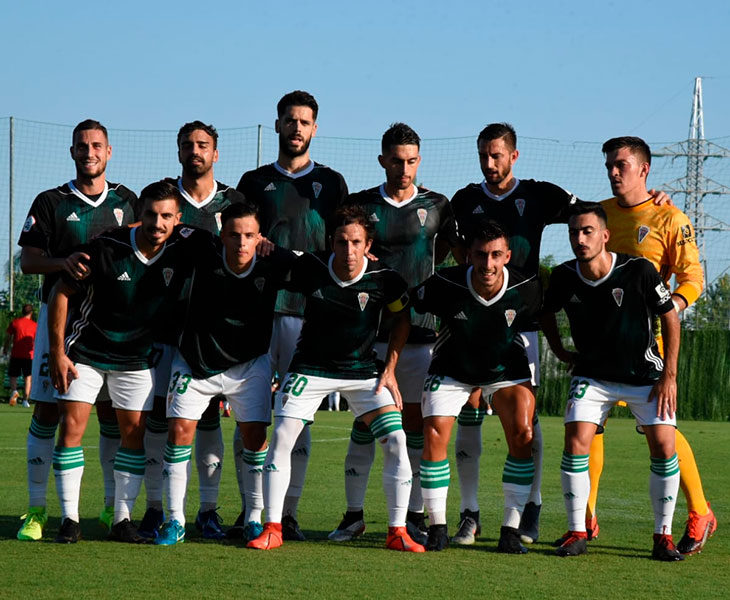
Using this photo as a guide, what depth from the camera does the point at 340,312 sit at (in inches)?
233

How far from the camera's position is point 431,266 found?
6461 mm

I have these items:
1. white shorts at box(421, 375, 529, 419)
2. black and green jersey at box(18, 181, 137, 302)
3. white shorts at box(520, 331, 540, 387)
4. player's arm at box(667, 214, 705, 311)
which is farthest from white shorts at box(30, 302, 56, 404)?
player's arm at box(667, 214, 705, 311)

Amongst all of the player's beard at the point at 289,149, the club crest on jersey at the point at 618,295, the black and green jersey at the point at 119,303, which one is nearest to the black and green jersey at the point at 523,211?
the club crest on jersey at the point at 618,295

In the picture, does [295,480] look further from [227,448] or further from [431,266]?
[227,448]

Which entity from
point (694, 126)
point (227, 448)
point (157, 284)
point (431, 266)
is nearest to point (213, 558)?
point (157, 284)

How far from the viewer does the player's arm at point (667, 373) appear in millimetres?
5766

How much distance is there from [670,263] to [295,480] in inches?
104

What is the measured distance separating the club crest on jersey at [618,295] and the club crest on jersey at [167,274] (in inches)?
98.4

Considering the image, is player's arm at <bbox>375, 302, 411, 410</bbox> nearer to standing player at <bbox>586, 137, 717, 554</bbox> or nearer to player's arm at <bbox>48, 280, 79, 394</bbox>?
standing player at <bbox>586, 137, 717, 554</bbox>

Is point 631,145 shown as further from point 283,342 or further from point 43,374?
point 43,374

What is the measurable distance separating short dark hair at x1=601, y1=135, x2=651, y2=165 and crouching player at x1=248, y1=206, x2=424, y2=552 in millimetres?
1481

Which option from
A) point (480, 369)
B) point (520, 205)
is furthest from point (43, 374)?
point (520, 205)

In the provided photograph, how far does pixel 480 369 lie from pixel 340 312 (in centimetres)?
86

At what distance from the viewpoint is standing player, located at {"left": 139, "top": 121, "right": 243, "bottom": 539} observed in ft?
20.2
